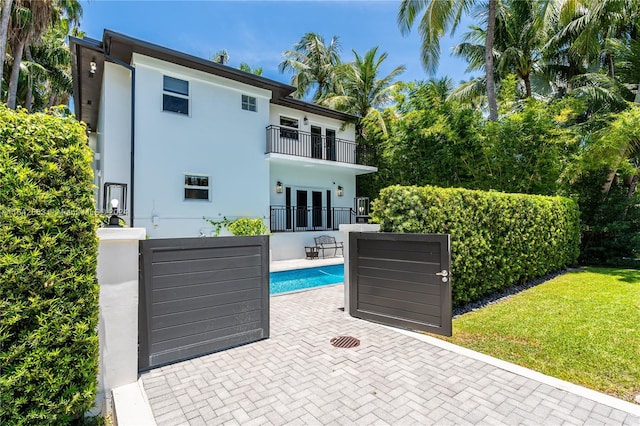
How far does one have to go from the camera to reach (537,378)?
353cm

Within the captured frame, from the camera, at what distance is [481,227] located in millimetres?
6457

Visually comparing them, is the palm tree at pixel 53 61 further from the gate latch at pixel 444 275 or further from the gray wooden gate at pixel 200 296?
the gate latch at pixel 444 275

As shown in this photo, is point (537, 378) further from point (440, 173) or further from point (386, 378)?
point (440, 173)

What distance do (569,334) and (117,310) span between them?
6252 millimetres

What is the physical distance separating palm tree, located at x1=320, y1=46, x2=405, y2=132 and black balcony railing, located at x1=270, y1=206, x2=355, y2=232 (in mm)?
6477

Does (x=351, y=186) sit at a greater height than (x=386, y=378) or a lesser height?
greater

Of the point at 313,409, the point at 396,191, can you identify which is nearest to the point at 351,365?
the point at 313,409

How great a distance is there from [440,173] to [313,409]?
12.0 metres

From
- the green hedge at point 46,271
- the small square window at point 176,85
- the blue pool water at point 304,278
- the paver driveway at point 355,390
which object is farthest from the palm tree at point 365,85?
the green hedge at point 46,271

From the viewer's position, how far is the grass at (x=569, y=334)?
3.71 meters

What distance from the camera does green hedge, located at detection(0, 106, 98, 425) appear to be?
2.26m

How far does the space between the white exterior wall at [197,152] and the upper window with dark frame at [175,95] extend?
164mm

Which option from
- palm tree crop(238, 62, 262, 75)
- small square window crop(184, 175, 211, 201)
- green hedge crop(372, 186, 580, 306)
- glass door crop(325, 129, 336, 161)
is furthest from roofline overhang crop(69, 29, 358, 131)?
palm tree crop(238, 62, 262, 75)

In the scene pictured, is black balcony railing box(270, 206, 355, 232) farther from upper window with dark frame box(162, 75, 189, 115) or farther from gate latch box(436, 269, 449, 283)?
gate latch box(436, 269, 449, 283)
